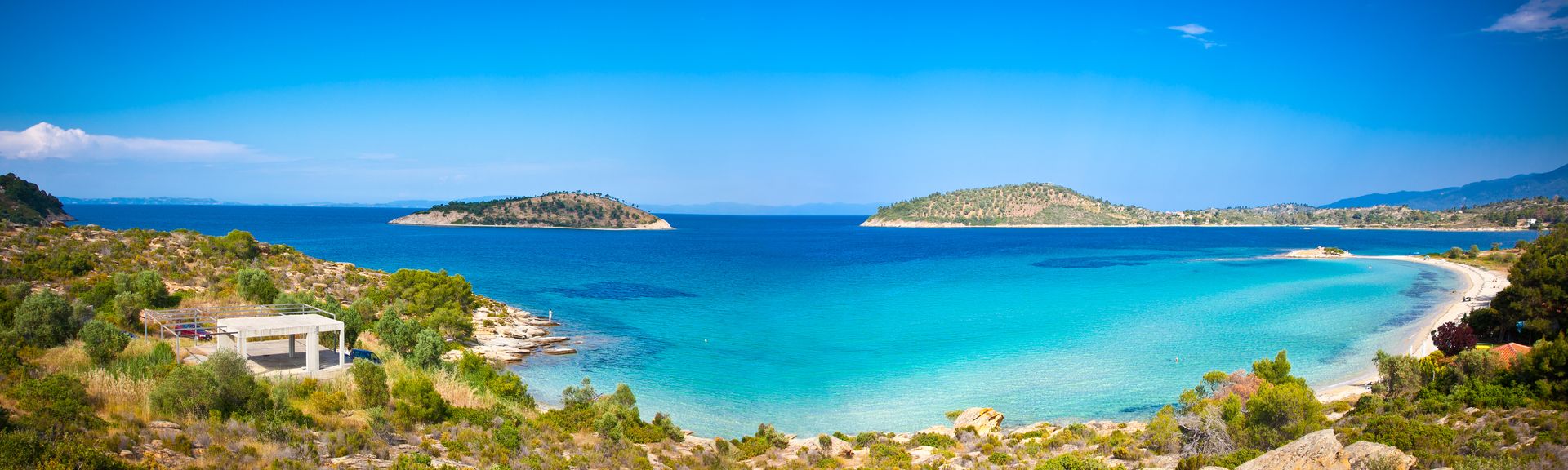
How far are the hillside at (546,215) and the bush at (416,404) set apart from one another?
152 m

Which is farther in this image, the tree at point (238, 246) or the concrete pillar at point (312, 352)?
the tree at point (238, 246)

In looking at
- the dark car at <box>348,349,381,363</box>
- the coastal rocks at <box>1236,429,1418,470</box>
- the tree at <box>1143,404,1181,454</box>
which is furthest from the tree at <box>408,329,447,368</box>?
the coastal rocks at <box>1236,429,1418,470</box>

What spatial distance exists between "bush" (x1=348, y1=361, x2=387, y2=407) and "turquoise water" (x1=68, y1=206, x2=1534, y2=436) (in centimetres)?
729

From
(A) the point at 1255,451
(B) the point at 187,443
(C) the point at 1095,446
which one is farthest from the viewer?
(C) the point at 1095,446

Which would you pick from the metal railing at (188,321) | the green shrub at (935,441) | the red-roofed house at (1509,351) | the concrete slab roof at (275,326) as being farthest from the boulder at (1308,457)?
the metal railing at (188,321)

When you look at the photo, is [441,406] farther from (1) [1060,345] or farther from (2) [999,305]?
(2) [999,305]

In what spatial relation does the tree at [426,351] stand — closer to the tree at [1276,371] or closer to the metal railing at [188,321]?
the metal railing at [188,321]

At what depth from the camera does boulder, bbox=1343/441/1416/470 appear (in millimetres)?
10781

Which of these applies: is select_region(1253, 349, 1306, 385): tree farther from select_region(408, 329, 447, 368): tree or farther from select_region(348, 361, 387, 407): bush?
select_region(408, 329, 447, 368): tree

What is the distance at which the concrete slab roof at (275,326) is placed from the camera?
15.4 metres

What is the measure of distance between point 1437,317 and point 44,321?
5390 cm

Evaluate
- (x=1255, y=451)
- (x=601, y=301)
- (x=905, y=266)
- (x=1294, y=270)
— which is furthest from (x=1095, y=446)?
(x=1294, y=270)

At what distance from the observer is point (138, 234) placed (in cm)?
3475

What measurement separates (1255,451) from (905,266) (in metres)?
59.1
